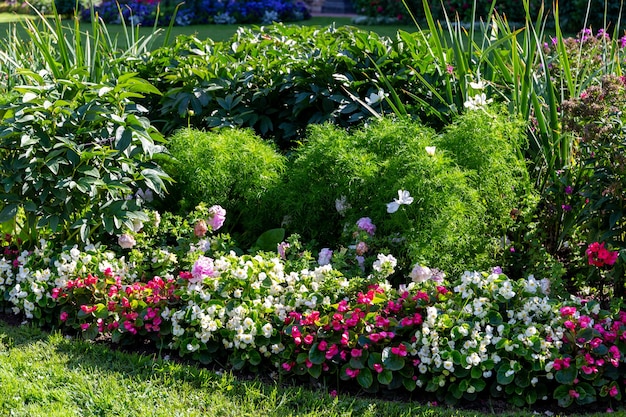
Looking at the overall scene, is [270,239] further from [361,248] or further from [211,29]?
[211,29]

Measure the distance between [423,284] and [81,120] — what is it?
69.8 inches

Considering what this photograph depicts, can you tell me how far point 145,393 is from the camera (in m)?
2.99

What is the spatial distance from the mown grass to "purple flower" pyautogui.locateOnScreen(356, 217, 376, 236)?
0.84m

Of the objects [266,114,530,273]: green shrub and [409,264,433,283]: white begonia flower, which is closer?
[409,264,433,283]: white begonia flower

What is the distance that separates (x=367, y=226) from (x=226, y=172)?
0.83m

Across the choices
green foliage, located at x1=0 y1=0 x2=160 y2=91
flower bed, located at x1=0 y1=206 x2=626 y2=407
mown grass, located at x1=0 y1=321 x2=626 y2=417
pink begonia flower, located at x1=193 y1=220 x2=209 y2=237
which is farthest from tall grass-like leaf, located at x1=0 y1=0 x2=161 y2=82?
mown grass, located at x1=0 y1=321 x2=626 y2=417

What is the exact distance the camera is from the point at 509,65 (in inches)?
188

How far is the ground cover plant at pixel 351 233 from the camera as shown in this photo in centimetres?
302

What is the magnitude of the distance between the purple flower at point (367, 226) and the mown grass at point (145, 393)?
2.76ft

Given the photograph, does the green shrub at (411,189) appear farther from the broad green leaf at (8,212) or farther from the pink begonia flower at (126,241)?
the broad green leaf at (8,212)

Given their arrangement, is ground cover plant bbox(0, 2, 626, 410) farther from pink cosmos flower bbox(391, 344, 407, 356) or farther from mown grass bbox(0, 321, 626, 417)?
mown grass bbox(0, 321, 626, 417)

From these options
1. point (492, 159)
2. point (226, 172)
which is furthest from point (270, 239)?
point (492, 159)

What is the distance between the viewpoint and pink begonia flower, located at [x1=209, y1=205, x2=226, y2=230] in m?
3.72

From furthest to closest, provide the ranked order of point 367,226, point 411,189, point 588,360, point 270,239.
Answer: point 270,239, point 367,226, point 411,189, point 588,360
